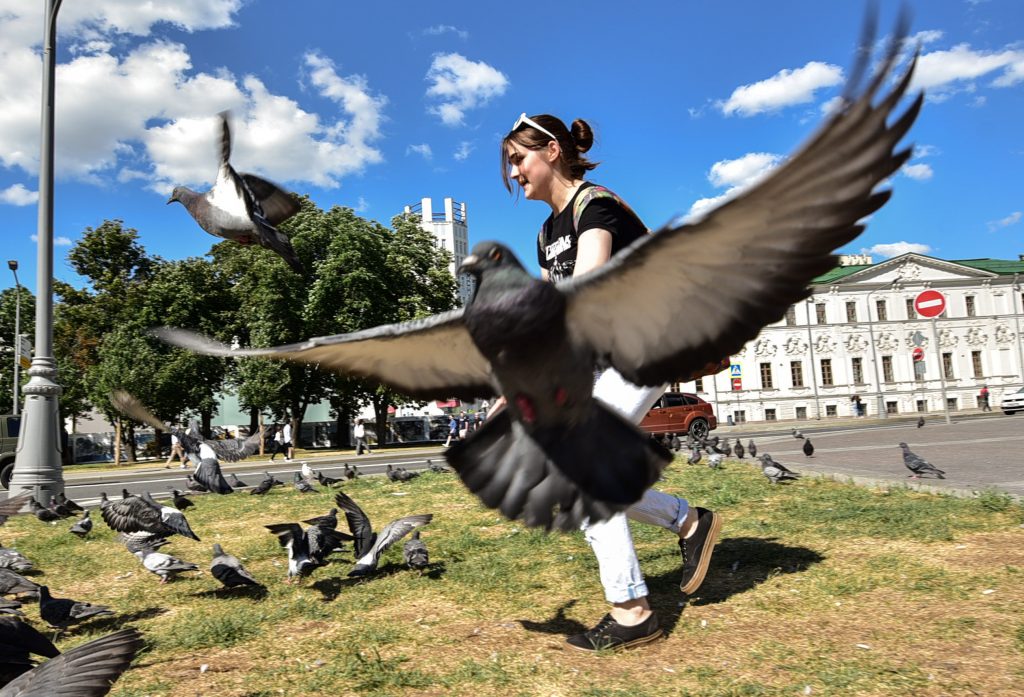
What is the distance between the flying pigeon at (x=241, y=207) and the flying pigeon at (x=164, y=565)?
380 centimetres

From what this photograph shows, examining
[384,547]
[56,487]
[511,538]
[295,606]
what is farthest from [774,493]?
[56,487]

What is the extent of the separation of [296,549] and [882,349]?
2141 inches

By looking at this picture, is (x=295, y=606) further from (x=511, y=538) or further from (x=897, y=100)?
(x=897, y=100)

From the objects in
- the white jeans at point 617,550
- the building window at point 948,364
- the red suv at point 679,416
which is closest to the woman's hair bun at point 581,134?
the white jeans at point 617,550

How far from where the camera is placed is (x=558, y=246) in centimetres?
284

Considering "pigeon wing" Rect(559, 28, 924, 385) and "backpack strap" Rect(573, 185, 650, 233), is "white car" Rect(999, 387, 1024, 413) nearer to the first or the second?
"backpack strap" Rect(573, 185, 650, 233)

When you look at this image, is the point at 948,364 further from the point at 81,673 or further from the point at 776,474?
the point at 81,673

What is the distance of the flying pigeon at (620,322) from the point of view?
1.22 m

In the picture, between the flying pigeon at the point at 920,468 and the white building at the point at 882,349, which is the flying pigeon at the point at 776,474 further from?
the white building at the point at 882,349

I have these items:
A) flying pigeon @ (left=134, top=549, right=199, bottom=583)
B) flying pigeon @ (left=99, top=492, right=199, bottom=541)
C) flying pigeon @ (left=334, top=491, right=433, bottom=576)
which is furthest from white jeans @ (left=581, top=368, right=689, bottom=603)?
flying pigeon @ (left=99, top=492, right=199, bottom=541)

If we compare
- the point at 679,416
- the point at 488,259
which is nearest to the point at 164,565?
the point at 488,259

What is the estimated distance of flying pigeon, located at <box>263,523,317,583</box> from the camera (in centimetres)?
453

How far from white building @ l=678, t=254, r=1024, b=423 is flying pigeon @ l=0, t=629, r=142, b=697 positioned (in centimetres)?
4798

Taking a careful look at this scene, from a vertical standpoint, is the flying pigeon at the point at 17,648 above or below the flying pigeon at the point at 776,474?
above
